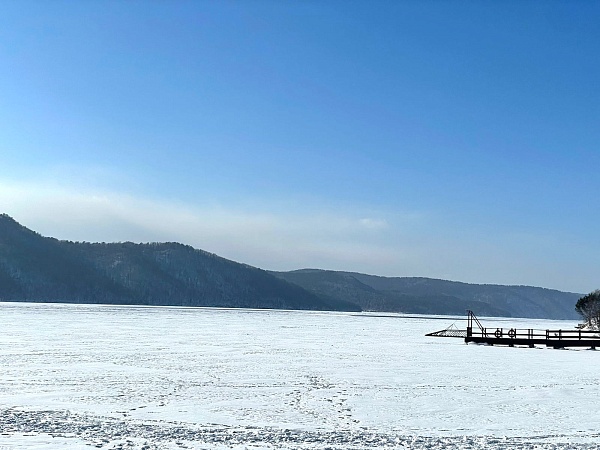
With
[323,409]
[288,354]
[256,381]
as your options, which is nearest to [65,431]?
[323,409]

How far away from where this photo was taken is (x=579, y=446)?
12.7m

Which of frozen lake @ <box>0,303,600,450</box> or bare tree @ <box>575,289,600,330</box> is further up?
bare tree @ <box>575,289,600,330</box>

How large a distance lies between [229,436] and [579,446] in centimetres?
681

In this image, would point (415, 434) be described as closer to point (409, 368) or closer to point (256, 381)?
point (256, 381)

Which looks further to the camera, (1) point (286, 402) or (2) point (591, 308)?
(2) point (591, 308)

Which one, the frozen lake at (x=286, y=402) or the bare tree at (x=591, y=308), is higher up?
the bare tree at (x=591, y=308)

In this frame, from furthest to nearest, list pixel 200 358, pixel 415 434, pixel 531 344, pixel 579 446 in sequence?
1. pixel 531 344
2. pixel 200 358
3. pixel 415 434
4. pixel 579 446

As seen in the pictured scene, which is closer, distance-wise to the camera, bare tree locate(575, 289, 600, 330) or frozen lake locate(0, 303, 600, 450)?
frozen lake locate(0, 303, 600, 450)

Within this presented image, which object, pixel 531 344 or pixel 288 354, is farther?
pixel 531 344

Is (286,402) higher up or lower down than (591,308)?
lower down

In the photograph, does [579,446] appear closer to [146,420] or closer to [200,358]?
[146,420]

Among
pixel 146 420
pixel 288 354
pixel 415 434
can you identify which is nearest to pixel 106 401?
pixel 146 420

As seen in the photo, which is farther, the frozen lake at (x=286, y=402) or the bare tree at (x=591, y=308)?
the bare tree at (x=591, y=308)

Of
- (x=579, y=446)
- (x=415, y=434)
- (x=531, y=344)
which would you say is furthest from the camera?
(x=531, y=344)
